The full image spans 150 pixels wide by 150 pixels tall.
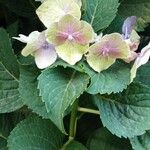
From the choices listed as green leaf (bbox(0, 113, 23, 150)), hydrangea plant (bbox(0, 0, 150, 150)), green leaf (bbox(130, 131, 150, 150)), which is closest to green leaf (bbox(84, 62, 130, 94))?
hydrangea plant (bbox(0, 0, 150, 150))

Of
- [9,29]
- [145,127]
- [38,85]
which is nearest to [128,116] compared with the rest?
[145,127]

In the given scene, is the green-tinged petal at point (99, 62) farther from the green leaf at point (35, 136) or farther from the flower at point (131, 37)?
the green leaf at point (35, 136)

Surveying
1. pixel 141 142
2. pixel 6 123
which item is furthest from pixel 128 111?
pixel 6 123

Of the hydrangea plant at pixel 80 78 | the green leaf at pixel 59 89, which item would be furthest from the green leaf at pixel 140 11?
the green leaf at pixel 59 89

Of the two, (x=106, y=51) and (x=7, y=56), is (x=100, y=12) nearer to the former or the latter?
(x=106, y=51)

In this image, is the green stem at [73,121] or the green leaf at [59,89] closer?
the green leaf at [59,89]

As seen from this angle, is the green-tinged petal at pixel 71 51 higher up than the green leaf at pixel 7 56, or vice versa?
the green-tinged petal at pixel 71 51
